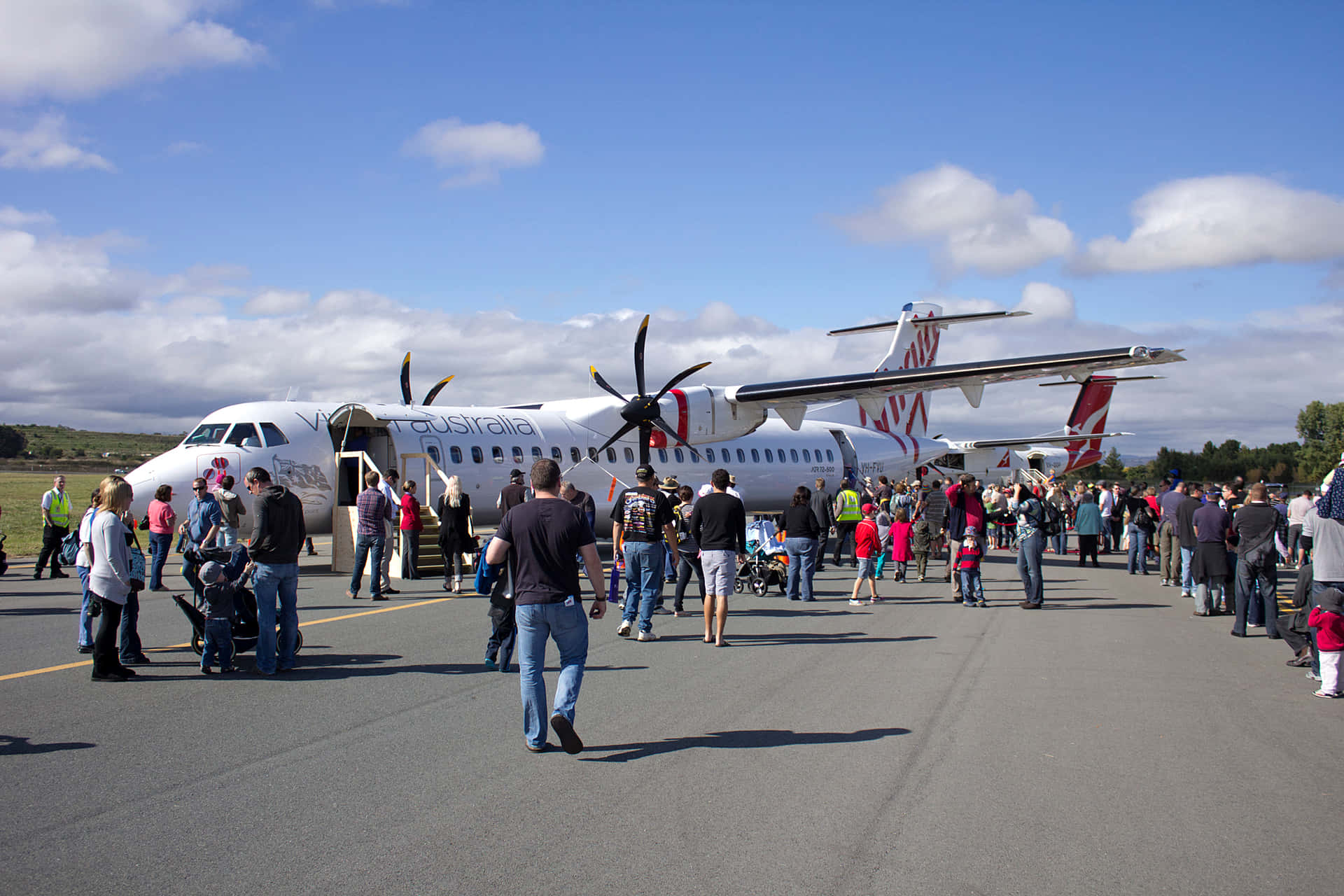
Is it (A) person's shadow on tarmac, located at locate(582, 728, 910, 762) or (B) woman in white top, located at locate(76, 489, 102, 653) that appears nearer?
(A) person's shadow on tarmac, located at locate(582, 728, 910, 762)

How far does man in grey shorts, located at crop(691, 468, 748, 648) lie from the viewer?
31.0ft

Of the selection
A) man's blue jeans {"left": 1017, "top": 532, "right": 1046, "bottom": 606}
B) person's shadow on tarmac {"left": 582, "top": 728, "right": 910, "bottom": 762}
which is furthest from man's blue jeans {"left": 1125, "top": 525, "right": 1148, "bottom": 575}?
person's shadow on tarmac {"left": 582, "top": 728, "right": 910, "bottom": 762}

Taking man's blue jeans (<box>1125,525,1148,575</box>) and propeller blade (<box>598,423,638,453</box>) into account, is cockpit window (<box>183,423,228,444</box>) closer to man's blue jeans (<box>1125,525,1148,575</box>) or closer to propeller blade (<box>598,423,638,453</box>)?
propeller blade (<box>598,423,638,453</box>)

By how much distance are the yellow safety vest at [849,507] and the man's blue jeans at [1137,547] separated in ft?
18.7

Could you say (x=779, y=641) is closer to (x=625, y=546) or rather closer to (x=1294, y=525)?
(x=625, y=546)

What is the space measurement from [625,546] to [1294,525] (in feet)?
28.9

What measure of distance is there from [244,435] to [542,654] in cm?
1209

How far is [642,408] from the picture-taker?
1981 centimetres

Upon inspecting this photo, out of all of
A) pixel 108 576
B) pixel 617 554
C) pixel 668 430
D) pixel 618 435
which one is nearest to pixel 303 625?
pixel 108 576

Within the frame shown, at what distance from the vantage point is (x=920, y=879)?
3.83 metres

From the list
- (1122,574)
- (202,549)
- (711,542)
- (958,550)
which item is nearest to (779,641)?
(711,542)

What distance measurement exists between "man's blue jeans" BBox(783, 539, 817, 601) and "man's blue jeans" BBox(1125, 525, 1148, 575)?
8.06 meters

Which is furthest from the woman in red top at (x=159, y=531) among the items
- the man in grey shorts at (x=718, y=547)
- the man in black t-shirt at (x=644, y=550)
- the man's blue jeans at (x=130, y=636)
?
the man in grey shorts at (x=718, y=547)

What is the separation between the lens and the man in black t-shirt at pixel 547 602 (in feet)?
18.3
